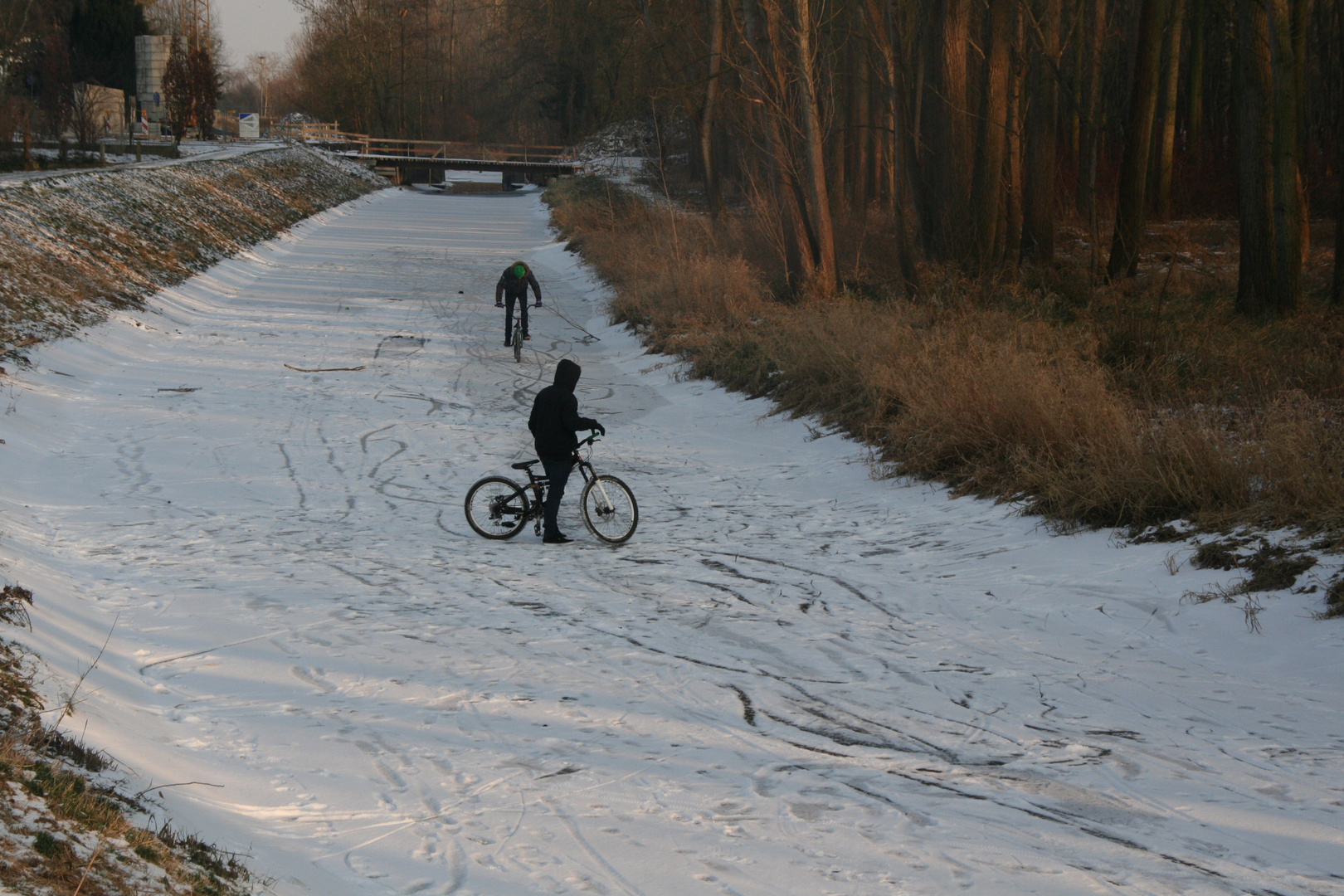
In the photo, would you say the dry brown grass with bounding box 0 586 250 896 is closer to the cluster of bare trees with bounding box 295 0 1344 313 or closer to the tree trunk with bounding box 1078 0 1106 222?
the cluster of bare trees with bounding box 295 0 1344 313

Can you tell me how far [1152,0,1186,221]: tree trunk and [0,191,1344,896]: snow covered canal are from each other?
12.5m

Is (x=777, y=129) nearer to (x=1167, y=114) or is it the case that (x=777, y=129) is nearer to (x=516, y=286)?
(x=516, y=286)

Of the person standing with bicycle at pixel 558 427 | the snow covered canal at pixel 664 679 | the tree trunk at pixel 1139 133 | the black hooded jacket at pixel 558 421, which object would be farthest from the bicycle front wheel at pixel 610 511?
the tree trunk at pixel 1139 133

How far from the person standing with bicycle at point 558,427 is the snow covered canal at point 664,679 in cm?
65

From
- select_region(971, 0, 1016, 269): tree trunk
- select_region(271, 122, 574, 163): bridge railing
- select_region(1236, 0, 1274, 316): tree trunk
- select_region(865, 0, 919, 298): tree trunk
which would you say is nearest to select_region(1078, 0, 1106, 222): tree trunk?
select_region(971, 0, 1016, 269): tree trunk

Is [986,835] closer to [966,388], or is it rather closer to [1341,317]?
→ [966,388]

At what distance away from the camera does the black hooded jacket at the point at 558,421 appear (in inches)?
394

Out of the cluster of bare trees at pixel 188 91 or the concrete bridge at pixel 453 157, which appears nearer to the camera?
the cluster of bare trees at pixel 188 91

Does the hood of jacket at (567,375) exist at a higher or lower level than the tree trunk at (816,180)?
lower

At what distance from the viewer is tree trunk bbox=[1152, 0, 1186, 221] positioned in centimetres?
2053

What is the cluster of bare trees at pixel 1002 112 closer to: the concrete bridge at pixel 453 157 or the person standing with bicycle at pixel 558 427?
the person standing with bicycle at pixel 558 427

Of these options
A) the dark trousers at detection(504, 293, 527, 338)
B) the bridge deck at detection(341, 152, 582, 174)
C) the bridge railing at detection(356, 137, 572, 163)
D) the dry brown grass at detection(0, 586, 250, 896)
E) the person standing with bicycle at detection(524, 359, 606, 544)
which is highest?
the bridge railing at detection(356, 137, 572, 163)

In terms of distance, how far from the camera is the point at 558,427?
1002cm

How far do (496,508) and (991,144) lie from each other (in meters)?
12.7
